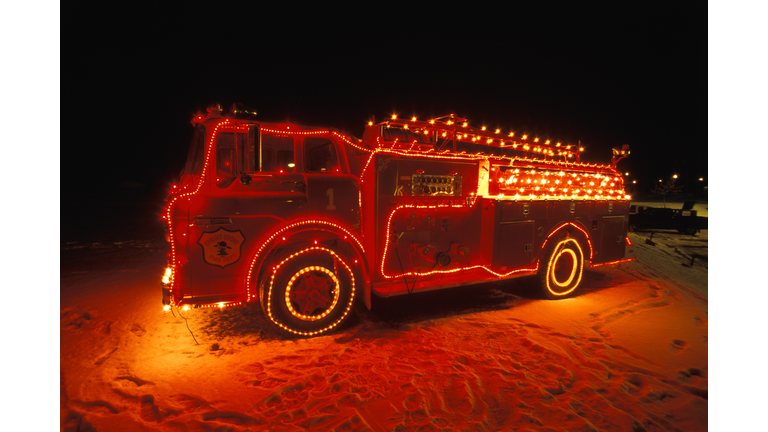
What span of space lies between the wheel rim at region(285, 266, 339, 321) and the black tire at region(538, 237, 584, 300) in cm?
365

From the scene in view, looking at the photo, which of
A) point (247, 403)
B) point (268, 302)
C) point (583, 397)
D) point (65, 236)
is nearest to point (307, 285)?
point (268, 302)

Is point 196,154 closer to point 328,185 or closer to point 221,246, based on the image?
point 221,246

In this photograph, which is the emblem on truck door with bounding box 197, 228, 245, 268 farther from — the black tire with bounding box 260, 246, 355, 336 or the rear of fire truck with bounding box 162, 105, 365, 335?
the black tire with bounding box 260, 246, 355, 336

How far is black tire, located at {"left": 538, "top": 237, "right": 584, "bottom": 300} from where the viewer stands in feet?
19.1

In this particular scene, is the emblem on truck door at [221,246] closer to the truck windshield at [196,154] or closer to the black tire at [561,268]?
the truck windshield at [196,154]

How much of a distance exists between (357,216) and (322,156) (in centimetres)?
91

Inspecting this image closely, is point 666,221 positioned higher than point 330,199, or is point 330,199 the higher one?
point 330,199

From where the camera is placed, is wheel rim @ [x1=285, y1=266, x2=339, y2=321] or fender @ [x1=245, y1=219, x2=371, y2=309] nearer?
fender @ [x1=245, y1=219, x2=371, y2=309]

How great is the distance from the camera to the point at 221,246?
12.4 ft

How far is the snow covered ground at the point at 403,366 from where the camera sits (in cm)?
281

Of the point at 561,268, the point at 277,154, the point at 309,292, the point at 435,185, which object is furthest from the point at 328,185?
the point at 561,268

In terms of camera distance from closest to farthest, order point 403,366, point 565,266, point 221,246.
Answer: point 403,366, point 221,246, point 565,266

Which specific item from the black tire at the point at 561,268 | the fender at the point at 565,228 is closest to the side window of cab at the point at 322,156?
the fender at the point at 565,228

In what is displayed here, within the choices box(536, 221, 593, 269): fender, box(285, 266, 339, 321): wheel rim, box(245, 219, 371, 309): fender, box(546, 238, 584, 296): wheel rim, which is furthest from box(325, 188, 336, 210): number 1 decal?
box(546, 238, 584, 296): wheel rim
